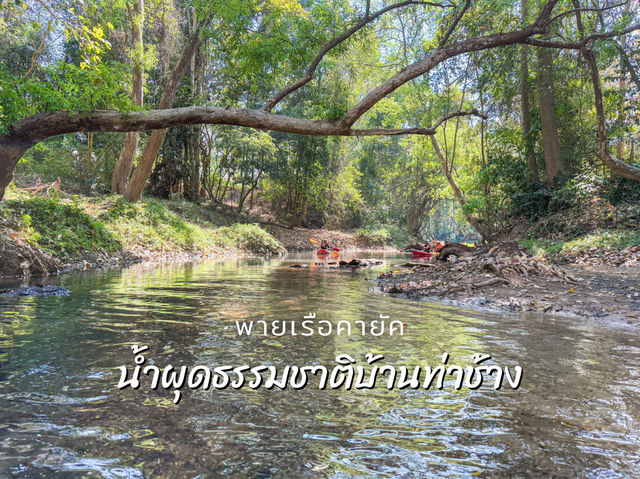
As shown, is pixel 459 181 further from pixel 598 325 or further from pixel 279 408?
pixel 279 408

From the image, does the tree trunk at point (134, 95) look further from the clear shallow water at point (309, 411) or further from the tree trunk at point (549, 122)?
the tree trunk at point (549, 122)

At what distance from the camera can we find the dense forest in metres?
6.84

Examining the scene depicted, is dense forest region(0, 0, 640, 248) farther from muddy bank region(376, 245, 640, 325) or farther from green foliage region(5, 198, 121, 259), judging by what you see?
muddy bank region(376, 245, 640, 325)

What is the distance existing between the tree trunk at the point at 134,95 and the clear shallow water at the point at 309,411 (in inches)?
424

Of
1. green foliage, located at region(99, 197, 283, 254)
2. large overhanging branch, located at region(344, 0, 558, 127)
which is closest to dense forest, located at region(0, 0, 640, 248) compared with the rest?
large overhanging branch, located at region(344, 0, 558, 127)

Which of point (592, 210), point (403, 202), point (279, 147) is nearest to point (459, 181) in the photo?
point (403, 202)

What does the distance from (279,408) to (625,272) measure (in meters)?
8.62

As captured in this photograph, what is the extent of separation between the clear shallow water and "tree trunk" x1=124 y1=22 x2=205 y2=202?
1137 centimetres

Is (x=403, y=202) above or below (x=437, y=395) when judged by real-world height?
above

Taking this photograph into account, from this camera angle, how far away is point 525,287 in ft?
21.7

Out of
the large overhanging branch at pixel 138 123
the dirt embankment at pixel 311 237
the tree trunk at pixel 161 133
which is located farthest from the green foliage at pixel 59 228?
the dirt embankment at pixel 311 237

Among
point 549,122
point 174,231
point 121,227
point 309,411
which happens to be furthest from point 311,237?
point 309,411

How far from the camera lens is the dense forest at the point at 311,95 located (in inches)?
269

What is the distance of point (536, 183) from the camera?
14547mm
